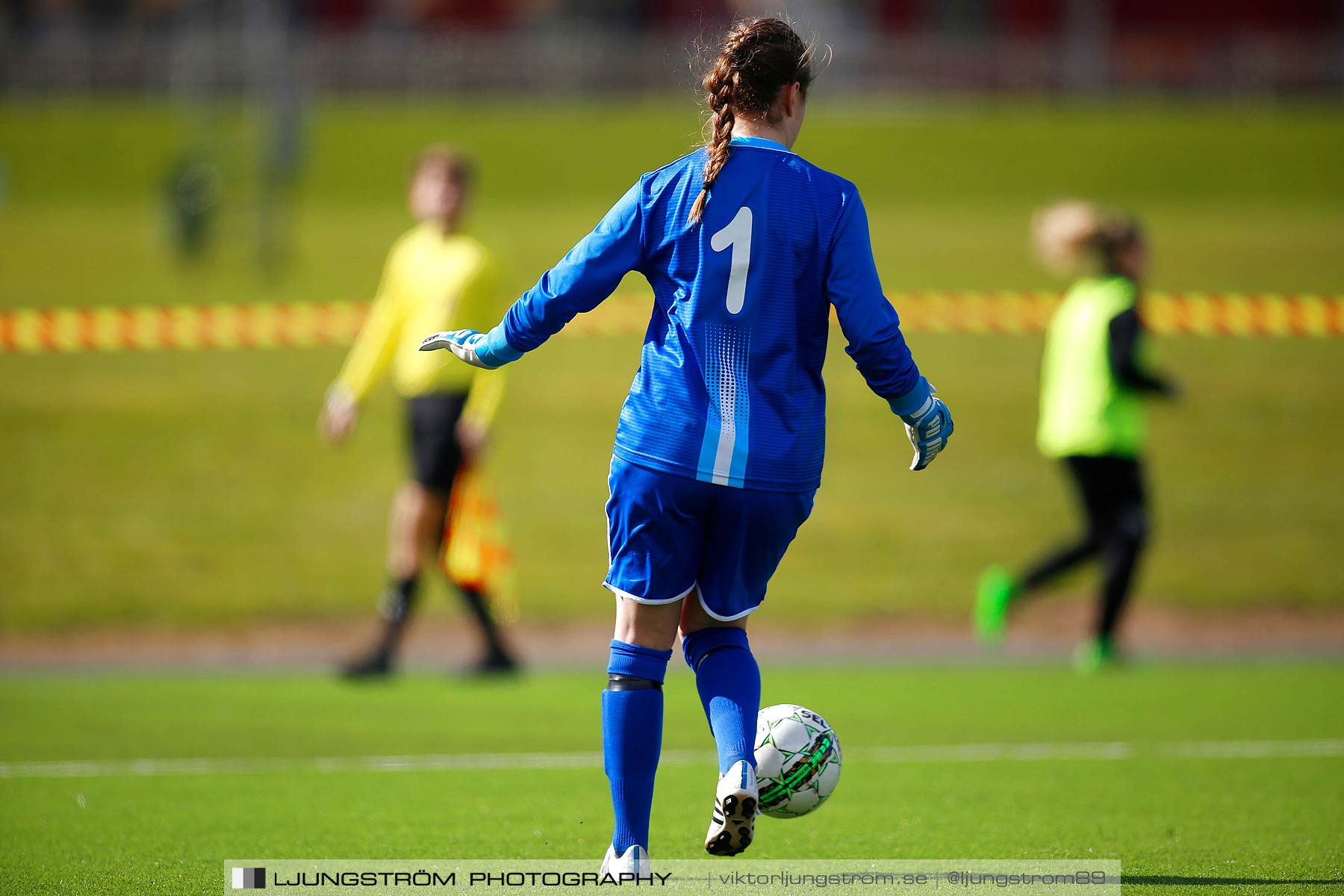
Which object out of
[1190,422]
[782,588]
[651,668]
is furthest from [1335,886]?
[1190,422]

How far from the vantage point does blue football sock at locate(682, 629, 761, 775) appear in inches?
150

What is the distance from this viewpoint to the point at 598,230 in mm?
3830

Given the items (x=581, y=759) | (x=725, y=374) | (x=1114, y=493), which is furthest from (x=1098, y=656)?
(x=725, y=374)

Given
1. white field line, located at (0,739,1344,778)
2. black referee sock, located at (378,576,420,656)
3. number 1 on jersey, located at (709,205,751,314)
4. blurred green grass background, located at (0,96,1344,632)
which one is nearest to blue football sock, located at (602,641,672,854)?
number 1 on jersey, located at (709,205,751,314)

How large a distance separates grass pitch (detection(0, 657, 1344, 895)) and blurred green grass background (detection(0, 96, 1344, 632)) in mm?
2134

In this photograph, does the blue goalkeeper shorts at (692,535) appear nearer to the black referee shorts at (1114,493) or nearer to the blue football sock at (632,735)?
the blue football sock at (632,735)

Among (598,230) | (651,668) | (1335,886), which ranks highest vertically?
(598,230)

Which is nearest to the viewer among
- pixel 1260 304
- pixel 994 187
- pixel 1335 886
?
pixel 1335 886

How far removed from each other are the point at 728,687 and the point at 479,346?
1.02 meters

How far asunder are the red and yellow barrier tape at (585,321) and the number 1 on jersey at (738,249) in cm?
926

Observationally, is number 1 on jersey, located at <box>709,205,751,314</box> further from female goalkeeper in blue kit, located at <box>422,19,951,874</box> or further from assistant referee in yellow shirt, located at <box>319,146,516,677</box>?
assistant referee in yellow shirt, located at <box>319,146,516,677</box>

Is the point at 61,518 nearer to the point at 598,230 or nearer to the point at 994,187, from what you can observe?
the point at 598,230

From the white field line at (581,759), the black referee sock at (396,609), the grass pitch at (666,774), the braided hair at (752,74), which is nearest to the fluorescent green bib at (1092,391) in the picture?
the grass pitch at (666,774)

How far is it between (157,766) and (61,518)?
6.61 m
